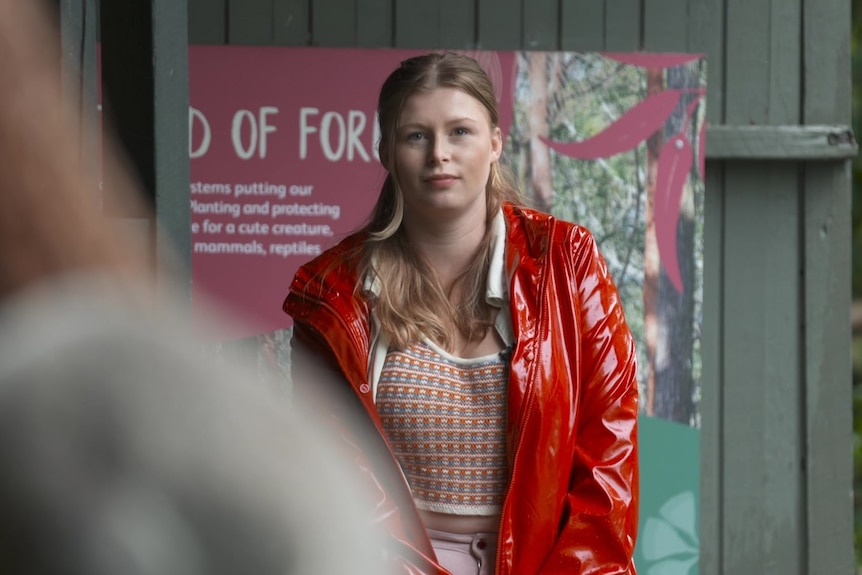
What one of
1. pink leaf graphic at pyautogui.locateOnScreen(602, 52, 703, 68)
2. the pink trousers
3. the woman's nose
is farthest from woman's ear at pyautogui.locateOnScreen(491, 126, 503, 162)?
pink leaf graphic at pyautogui.locateOnScreen(602, 52, 703, 68)

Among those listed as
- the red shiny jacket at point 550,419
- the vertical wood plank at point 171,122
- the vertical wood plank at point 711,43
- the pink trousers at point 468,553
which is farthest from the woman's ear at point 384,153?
the vertical wood plank at point 711,43

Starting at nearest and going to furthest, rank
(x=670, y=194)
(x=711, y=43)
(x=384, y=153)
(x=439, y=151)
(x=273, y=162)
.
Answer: (x=439, y=151) → (x=384, y=153) → (x=273, y=162) → (x=670, y=194) → (x=711, y=43)

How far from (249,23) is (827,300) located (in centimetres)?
221

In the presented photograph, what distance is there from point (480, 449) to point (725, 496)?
2384 millimetres

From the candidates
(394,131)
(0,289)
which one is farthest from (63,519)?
(394,131)

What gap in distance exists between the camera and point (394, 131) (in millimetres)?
2549

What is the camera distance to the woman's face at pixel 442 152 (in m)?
2.49

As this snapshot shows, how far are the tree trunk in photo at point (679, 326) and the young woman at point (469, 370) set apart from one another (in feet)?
5.99

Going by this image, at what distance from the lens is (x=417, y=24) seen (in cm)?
431

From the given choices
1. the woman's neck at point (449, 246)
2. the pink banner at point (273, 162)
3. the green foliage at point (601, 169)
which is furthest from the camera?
the green foliage at point (601, 169)

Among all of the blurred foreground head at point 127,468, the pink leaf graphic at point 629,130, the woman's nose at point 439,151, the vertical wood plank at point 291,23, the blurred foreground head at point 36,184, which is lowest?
the blurred foreground head at point 127,468

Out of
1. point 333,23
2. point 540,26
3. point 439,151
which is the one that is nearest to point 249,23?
point 333,23

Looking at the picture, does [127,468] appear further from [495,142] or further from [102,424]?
[495,142]

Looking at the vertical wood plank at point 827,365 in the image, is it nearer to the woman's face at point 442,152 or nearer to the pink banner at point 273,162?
the pink banner at point 273,162
